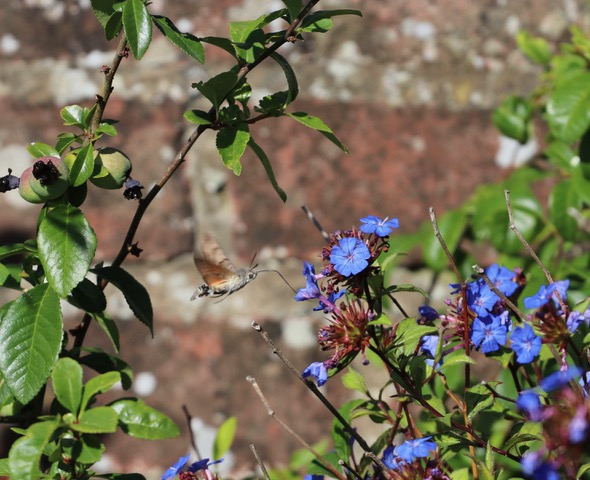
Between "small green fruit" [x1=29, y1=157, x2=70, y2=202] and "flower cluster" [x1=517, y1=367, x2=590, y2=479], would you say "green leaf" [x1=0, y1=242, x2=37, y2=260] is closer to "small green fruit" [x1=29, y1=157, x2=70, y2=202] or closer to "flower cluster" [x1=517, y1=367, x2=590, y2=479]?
"small green fruit" [x1=29, y1=157, x2=70, y2=202]

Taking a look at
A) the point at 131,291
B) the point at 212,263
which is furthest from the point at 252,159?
the point at 131,291

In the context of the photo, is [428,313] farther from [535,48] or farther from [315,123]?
[535,48]

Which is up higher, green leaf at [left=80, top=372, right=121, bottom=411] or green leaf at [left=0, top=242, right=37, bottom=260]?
green leaf at [left=0, top=242, right=37, bottom=260]

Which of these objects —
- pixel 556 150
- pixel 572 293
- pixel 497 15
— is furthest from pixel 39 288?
pixel 497 15

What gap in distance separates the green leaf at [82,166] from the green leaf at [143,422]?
169mm

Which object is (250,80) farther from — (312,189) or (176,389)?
(176,389)

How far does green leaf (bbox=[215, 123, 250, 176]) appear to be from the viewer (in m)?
0.60

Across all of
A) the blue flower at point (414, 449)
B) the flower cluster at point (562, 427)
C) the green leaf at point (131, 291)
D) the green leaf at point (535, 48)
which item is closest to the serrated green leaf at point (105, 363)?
the green leaf at point (131, 291)

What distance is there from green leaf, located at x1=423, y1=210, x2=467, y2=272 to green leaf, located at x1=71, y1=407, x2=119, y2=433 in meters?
0.78

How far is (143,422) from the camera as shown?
63 cm

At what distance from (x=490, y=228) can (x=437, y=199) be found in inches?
7.2

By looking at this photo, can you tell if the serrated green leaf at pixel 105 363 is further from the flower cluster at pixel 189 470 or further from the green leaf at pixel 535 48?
the green leaf at pixel 535 48

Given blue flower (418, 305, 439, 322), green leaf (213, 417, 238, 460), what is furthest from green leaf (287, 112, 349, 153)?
green leaf (213, 417, 238, 460)

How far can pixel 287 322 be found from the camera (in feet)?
4.37
